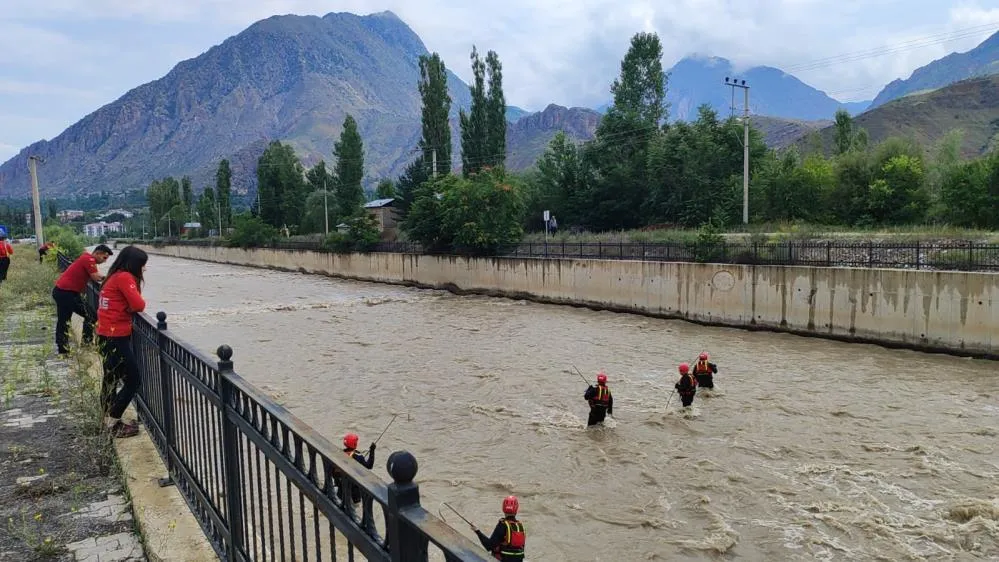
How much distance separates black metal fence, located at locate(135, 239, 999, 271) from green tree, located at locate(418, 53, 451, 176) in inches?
1238

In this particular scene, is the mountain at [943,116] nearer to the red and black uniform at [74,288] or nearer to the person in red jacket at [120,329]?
the red and black uniform at [74,288]

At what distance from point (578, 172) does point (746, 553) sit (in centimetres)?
4637

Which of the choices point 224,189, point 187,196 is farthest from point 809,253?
point 187,196

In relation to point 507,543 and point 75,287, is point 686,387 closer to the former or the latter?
point 507,543

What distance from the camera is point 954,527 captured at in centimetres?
756

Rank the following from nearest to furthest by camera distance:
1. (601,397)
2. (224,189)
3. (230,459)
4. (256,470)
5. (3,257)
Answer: (230,459), (256,470), (601,397), (3,257), (224,189)

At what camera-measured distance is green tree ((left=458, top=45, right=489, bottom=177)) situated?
56312mm

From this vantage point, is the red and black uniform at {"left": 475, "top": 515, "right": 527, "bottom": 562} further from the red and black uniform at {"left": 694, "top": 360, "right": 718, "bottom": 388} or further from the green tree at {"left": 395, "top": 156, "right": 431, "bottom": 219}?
the green tree at {"left": 395, "top": 156, "right": 431, "bottom": 219}

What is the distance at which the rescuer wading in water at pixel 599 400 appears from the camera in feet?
Result: 35.9

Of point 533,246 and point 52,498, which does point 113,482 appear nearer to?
point 52,498

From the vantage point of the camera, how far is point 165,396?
5.26 m

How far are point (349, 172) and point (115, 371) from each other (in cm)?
6615

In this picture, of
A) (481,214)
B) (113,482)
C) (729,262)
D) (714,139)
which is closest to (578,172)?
(714,139)

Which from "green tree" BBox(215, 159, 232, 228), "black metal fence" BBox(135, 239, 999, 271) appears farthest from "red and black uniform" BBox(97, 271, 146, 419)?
"green tree" BBox(215, 159, 232, 228)
